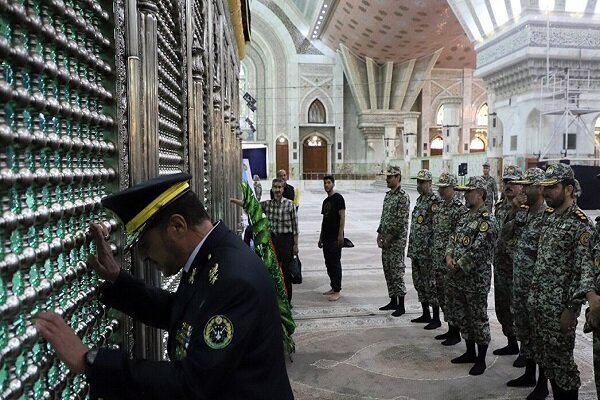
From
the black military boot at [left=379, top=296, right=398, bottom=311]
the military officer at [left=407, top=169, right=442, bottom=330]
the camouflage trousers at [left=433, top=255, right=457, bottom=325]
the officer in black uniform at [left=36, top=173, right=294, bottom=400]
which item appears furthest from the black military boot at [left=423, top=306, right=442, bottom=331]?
the officer in black uniform at [left=36, top=173, right=294, bottom=400]

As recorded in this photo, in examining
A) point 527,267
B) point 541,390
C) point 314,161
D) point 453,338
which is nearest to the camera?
point 541,390

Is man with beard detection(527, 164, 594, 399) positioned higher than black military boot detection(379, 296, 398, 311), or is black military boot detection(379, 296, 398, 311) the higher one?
man with beard detection(527, 164, 594, 399)

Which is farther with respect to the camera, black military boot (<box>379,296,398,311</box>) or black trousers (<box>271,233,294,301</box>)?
black military boot (<box>379,296,398,311</box>)

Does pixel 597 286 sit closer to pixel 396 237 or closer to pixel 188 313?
pixel 188 313

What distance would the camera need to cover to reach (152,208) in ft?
3.69

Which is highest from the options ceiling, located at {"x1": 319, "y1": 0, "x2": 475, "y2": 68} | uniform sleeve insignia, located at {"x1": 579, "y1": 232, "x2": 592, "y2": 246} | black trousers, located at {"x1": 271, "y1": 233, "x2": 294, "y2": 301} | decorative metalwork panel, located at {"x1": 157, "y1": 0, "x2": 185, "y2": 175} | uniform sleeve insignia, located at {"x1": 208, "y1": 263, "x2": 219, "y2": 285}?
ceiling, located at {"x1": 319, "y1": 0, "x2": 475, "y2": 68}

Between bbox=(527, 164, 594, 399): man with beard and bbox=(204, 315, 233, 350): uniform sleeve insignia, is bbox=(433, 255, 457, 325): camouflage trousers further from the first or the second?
bbox=(204, 315, 233, 350): uniform sleeve insignia

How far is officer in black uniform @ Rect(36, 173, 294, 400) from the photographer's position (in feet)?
3.16

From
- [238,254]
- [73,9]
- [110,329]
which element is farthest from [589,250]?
[73,9]

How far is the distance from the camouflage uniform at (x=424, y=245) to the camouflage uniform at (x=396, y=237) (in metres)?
0.16

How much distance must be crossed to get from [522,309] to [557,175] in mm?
1104

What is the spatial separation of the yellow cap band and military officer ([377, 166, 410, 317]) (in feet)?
14.2

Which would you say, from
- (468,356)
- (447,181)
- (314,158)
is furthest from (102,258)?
(314,158)

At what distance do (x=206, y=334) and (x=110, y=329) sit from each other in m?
0.44
